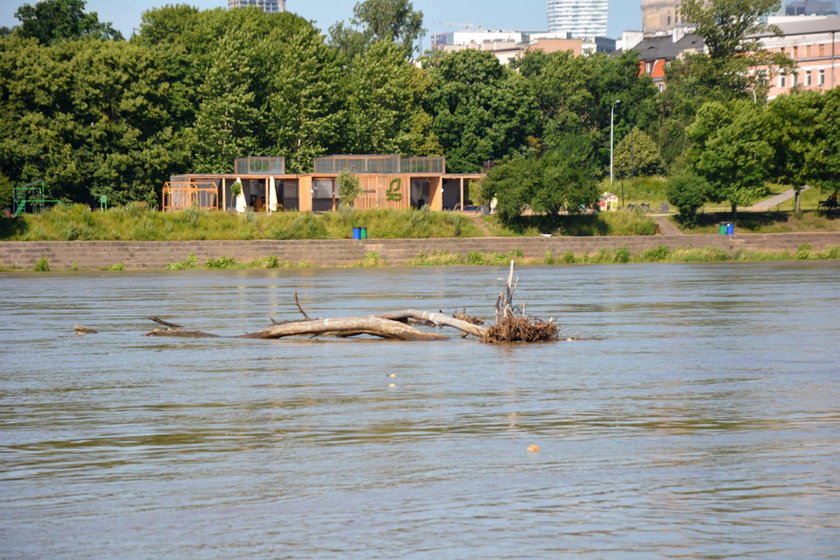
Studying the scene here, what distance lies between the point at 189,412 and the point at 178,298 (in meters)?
27.5

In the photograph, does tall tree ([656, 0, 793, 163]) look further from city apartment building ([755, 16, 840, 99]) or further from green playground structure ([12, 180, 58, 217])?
green playground structure ([12, 180, 58, 217])

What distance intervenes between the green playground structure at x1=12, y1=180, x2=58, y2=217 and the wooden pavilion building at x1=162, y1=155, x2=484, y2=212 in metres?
8.12

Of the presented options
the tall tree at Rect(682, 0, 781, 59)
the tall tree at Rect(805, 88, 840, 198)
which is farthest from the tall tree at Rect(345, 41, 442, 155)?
the tall tree at Rect(805, 88, 840, 198)

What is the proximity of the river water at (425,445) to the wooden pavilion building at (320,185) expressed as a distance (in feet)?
195

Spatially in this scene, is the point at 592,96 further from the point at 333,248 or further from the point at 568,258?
the point at 333,248

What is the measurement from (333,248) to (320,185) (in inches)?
858

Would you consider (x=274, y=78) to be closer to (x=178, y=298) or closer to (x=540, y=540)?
(x=178, y=298)

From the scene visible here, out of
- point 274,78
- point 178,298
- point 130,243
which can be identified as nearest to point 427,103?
point 274,78

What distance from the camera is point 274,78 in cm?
9900

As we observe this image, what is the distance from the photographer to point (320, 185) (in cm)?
9462

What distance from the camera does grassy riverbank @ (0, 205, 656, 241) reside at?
7231 centimetres

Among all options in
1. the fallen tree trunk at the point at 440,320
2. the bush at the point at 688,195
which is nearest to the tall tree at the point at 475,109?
the bush at the point at 688,195

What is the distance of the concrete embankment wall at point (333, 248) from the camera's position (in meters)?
69.3

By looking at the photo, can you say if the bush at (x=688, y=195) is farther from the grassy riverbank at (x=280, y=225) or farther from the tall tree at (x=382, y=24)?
the tall tree at (x=382, y=24)
